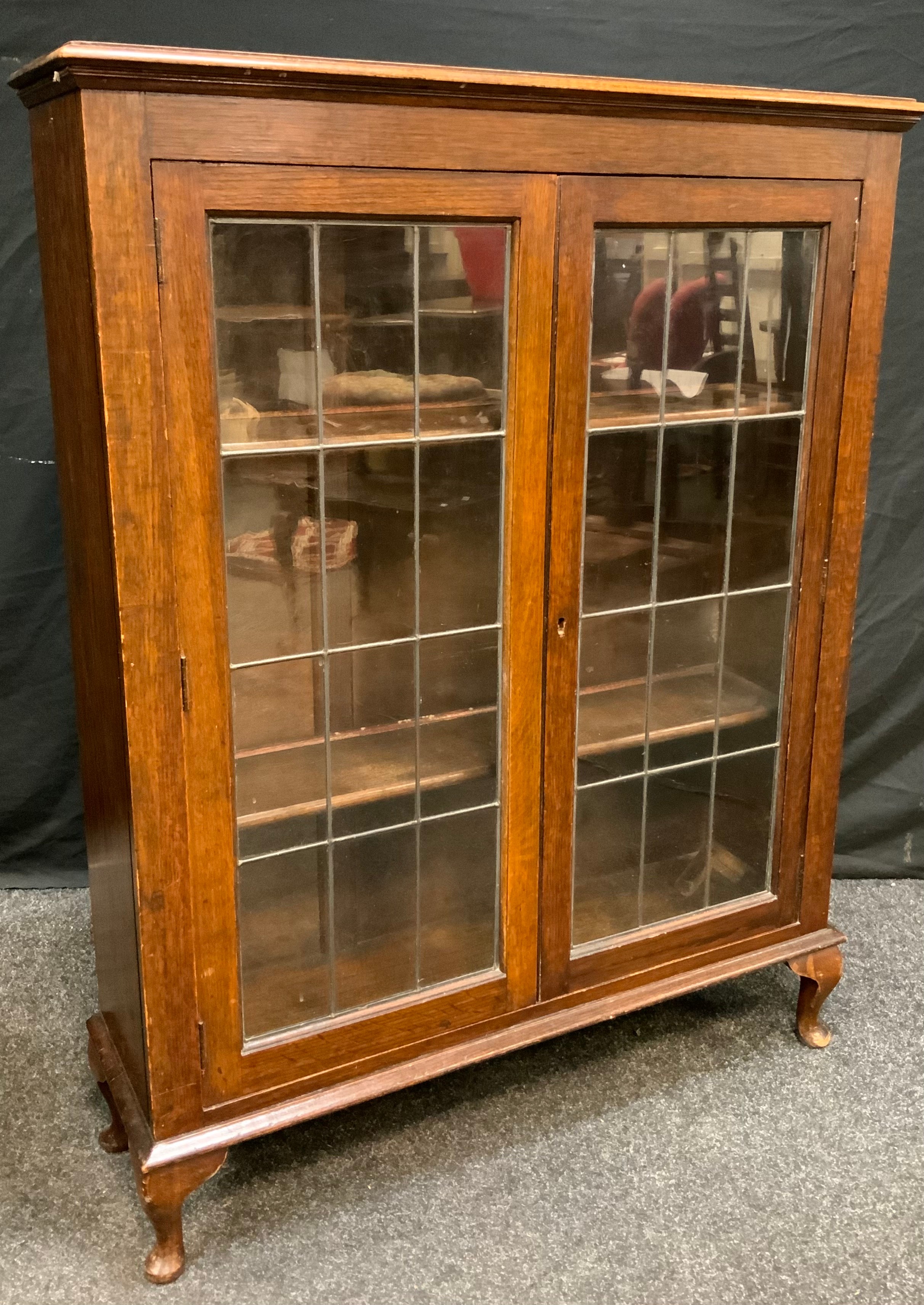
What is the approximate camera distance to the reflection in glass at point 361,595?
4.86 ft

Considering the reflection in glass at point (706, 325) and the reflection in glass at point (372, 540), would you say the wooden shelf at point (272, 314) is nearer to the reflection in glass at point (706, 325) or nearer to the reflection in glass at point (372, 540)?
the reflection in glass at point (372, 540)

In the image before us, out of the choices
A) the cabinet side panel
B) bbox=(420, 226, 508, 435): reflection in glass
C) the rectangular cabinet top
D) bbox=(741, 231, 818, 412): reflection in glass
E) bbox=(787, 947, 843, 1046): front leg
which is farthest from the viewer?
bbox=(787, 947, 843, 1046): front leg

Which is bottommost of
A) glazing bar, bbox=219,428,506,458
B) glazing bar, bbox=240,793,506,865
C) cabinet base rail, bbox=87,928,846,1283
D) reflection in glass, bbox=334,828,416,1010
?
cabinet base rail, bbox=87,928,846,1283

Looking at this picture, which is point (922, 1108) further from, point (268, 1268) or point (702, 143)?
point (702, 143)

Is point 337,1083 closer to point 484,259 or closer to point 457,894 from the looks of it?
point 457,894

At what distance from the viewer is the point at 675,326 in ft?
5.60

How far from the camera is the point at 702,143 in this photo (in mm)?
1629

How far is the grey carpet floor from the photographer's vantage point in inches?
64.7

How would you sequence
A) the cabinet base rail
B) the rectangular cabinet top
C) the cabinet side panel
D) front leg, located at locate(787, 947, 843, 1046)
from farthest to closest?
front leg, located at locate(787, 947, 843, 1046), the cabinet base rail, the cabinet side panel, the rectangular cabinet top

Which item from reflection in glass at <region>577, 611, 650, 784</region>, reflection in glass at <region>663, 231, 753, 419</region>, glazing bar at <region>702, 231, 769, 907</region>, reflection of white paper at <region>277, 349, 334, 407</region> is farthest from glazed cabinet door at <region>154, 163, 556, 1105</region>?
glazing bar at <region>702, 231, 769, 907</region>

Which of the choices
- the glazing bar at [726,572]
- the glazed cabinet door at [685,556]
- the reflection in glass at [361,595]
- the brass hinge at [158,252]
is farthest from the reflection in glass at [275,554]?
the glazing bar at [726,572]

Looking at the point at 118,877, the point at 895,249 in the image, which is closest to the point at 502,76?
the point at 118,877

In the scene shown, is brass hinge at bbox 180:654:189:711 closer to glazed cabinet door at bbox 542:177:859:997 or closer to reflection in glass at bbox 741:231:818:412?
glazed cabinet door at bbox 542:177:859:997

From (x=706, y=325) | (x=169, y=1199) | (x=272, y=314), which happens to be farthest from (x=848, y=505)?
(x=169, y=1199)
